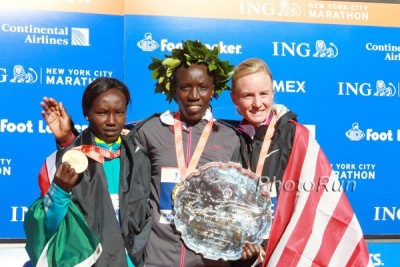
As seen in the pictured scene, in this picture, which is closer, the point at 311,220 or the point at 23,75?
the point at 311,220

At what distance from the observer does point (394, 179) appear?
175 inches

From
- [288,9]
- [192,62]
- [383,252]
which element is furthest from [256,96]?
[383,252]

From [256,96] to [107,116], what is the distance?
72 cm

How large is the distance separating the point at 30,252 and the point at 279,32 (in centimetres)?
218

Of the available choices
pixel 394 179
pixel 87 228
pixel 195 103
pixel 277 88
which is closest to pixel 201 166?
pixel 195 103

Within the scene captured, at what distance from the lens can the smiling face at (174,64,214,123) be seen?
3262mm

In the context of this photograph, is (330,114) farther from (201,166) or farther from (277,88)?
(201,166)

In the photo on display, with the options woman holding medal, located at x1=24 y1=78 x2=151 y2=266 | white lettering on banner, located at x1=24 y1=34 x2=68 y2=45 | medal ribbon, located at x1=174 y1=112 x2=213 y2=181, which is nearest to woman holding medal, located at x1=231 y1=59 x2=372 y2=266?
medal ribbon, located at x1=174 y1=112 x2=213 y2=181

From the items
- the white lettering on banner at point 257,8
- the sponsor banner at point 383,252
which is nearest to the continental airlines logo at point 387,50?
the white lettering on banner at point 257,8

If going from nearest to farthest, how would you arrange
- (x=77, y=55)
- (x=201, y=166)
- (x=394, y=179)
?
(x=201, y=166), (x=77, y=55), (x=394, y=179)

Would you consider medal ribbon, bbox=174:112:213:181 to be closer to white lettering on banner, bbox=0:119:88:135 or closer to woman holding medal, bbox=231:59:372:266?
woman holding medal, bbox=231:59:372:266

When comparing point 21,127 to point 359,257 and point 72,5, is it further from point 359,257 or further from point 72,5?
point 359,257

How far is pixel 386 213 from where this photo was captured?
175 inches

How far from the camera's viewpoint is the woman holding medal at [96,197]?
290 cm
